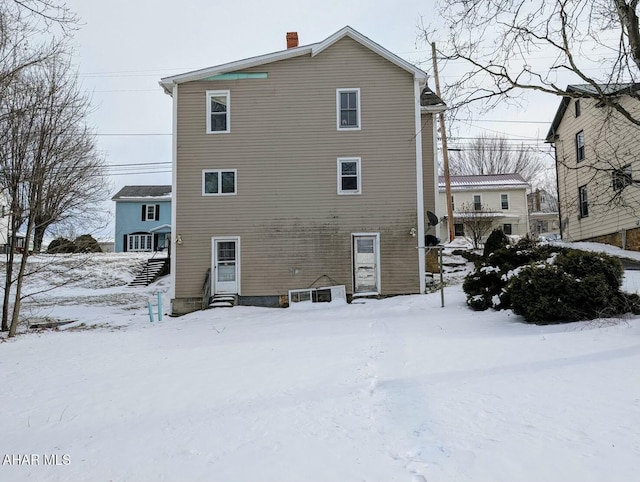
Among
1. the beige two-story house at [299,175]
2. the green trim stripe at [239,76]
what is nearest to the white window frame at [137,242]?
the beige two-story house at [299,175]

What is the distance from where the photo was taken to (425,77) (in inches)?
598

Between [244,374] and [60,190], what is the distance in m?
8.42

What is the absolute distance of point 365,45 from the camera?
1545cm

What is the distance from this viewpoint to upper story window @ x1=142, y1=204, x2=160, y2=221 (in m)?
36.6

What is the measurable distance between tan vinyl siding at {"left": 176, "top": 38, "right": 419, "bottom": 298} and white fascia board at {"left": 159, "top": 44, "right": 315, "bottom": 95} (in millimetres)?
280

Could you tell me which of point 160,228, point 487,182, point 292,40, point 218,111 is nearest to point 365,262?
point 218,111

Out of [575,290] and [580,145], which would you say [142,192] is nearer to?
[580,145]

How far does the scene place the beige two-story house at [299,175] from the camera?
14.9 metres

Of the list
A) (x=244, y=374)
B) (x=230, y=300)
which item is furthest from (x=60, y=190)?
(x=244, y=374)

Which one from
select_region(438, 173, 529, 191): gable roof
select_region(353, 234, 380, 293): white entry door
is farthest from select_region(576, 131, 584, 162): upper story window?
select_region(438, 173, 529, 191): gable roof

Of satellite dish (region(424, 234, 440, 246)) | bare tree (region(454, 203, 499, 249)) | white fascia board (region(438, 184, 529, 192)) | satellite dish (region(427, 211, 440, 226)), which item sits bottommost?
satellite dish (region(424, 234, 440, 246))

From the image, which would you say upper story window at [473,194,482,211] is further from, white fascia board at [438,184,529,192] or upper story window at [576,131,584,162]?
upper story window at [576,131,584,162]

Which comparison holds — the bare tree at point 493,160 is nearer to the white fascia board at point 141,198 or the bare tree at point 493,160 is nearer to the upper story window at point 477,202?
the upper story window at point 477,202

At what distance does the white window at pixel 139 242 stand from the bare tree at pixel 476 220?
23.1m
